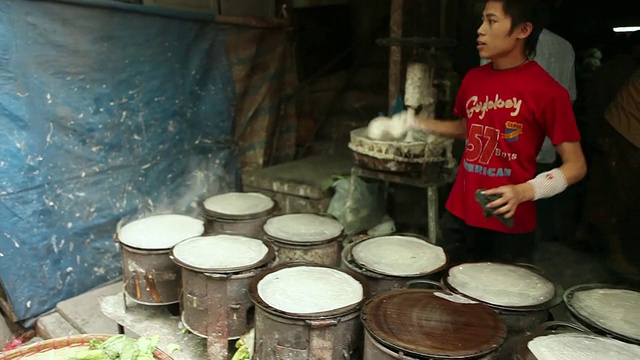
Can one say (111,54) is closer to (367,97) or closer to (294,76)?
(294,76)

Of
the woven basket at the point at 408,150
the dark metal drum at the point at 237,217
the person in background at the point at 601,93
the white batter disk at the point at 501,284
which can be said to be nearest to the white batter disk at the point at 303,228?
the dark metal drum at the point at 237,217

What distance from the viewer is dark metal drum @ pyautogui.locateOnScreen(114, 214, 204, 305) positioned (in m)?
3.57

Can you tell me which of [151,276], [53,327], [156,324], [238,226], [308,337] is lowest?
[53,327]

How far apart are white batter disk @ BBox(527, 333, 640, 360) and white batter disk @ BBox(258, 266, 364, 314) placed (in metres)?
0.93

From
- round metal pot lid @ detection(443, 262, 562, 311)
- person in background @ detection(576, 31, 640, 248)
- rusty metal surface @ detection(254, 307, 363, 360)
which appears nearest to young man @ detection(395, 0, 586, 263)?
round metal pot lid @ detection(443, 262, 562, 311)

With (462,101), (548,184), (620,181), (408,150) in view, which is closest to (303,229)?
(408,150)

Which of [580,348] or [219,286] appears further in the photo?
[219,286]

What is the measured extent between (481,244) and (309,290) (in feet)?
4.35

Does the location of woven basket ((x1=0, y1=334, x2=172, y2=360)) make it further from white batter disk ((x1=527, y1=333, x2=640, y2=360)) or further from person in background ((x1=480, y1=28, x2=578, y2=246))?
person in background ((x1=480, y1=28, x2=578, y2=246))

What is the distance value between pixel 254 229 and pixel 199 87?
1.98 m

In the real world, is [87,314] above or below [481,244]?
below

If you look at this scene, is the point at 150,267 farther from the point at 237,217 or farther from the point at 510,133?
the point at 510,133

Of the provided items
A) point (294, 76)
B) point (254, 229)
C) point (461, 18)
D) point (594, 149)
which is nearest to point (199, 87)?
point (294, 76)

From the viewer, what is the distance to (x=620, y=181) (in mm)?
5117
